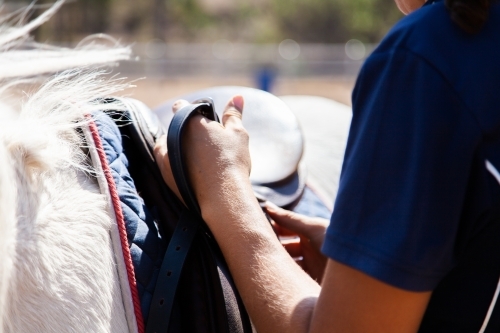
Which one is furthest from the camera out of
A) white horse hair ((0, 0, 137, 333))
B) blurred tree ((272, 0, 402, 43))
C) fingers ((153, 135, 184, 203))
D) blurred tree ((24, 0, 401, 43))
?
blurred tree ((272, 0, 402, 43))

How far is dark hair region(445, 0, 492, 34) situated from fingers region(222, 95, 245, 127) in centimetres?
51

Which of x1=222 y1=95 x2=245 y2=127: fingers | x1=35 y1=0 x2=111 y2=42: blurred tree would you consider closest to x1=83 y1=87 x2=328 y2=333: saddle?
x1=222 y1=95 x2=245 y2=127: fingers

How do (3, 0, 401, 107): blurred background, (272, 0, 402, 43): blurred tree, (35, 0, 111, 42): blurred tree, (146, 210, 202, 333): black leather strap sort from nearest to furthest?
(146, 210, 202, 333): black leather strap
(3, 0, 401, 107): blurred background
(35, 0, 111, 42): blurred tree
(272, 0, 402, 43): blurred tree

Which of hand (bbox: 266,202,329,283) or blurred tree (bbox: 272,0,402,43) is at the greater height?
hand (bbox: 266,202,329,283)

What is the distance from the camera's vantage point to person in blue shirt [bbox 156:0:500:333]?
72cm

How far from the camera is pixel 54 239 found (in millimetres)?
897

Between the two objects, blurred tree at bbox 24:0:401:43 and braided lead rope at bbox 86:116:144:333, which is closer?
braided lead rope at bbox 86:116:144:333

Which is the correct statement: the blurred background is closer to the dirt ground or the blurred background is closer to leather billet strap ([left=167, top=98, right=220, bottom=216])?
the dirt ground

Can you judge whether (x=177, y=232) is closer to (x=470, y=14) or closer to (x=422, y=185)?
(x=422, y=185)

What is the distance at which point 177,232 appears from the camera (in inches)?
41.4

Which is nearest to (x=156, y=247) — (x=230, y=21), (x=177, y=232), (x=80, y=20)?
(x=177, y=232)

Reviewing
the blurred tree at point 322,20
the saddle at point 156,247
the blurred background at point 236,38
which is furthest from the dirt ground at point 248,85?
the saddle at point 156,247

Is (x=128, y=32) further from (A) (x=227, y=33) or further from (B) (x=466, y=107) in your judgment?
(B) (x=466, y=107)

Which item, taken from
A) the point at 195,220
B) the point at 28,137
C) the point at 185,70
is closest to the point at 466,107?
the point at 195,220
